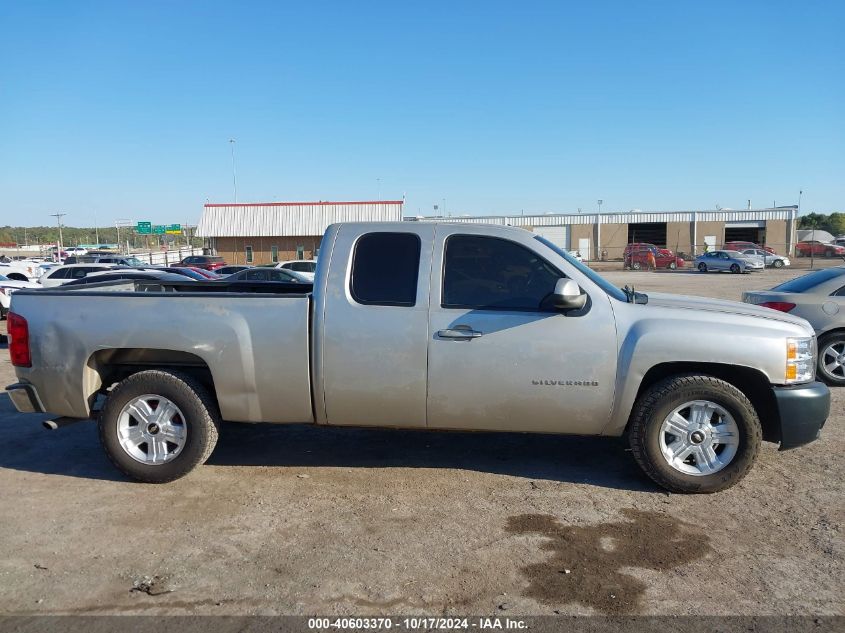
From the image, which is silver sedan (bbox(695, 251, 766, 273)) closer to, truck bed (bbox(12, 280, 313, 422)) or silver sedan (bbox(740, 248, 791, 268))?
silver sedan (bbox(740, 248, 791, 268))

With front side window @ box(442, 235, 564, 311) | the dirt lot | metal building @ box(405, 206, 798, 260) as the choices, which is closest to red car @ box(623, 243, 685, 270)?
metal building @ box(405, 206, 798, 260)

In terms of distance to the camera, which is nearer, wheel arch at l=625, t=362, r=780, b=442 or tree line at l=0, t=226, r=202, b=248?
wheel arch at l=625, t=362, r=780, b=442

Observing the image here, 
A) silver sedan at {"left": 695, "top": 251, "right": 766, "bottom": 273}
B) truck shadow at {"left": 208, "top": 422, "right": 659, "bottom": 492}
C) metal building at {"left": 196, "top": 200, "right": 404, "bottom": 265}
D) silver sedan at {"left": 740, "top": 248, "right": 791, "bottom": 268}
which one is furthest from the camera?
metal building at {"left": 196, "top": 200, "right": 404, "bottom": 265}

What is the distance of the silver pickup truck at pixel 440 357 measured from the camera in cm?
445

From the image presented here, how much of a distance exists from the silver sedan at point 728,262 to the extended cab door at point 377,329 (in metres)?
39.7

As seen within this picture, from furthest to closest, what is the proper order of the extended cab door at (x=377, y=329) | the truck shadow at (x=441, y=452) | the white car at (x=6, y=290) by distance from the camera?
the white car at (x=6, y=290), the truck shadow at (x=441, y=452), the extended cab door at (x=377, y=329)

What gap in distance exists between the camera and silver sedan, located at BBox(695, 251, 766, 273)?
39500 mm

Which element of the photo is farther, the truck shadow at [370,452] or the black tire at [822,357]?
the black tire at [822,357]

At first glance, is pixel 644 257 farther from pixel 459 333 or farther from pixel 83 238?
pixel 83 238

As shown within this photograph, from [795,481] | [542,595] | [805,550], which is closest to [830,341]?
[795,481]

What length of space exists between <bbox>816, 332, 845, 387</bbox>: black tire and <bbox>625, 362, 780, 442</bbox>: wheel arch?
4.18 m

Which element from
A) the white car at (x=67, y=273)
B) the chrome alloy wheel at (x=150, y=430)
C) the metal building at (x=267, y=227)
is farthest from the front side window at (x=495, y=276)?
the metal building at (x=267, y=227)

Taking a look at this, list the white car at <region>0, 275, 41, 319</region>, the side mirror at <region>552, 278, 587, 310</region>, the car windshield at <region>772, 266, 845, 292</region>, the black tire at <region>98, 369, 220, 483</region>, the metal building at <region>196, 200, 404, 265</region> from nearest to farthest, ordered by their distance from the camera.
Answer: the side mirror at <region>552, 278, 587, 310</region> < the black tire at <region>98, 369, 220, 483</region> < the car windshield at <region>772, 266, 845, 292</region> < the white car at <region>0, 275, 41, 319</region> < the metal building at <region>196, 200, 404, 265</region>

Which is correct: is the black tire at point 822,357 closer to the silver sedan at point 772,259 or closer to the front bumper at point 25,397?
the front bumper at point 25,397
